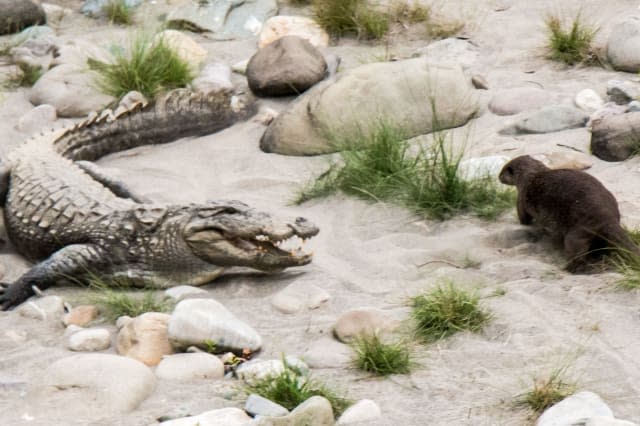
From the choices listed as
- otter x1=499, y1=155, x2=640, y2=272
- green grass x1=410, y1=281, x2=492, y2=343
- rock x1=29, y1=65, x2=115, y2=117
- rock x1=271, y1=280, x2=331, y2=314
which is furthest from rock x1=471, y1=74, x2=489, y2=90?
green grass x1=410, y1=281, x2=492, y2=343

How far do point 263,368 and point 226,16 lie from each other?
20.6ft

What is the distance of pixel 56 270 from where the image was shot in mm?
6281

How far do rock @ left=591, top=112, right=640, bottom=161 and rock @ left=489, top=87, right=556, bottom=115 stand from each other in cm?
95

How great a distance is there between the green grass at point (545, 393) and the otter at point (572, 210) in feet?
4.40

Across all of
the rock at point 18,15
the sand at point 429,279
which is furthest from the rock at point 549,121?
the rock at point 18,15

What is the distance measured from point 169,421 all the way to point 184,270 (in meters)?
2.16

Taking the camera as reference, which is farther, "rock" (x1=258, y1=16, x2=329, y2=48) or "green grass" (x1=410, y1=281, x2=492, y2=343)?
"rock" (x1=258, y1=16, x2=329, y2=48)

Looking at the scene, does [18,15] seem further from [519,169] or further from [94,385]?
[94,385]

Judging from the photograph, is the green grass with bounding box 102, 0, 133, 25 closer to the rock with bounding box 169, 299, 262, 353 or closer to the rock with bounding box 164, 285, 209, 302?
the rock with bounding box 164, 285, 209, 302

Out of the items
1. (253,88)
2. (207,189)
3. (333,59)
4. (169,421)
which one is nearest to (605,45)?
(333,59)

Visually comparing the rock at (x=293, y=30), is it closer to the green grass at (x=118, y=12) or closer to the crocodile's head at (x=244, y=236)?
the green grass at (x=118, y=12)

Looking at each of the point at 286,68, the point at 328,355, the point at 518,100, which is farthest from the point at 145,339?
the point at 286,68

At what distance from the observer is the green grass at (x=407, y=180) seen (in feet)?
21.2

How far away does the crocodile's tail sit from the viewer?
27.5 ft
